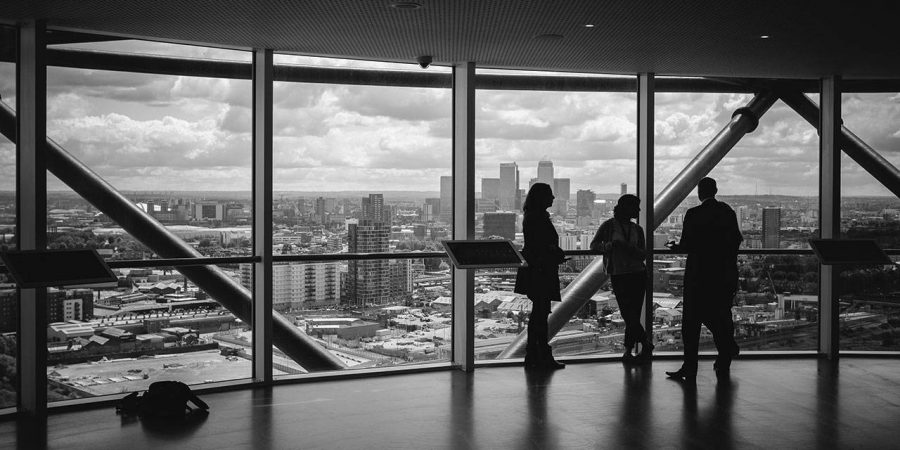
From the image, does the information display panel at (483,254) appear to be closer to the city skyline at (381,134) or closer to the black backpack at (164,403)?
the city skyline at (381,134)

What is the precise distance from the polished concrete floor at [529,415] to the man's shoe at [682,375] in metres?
0.09

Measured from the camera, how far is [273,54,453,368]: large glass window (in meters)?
7.65

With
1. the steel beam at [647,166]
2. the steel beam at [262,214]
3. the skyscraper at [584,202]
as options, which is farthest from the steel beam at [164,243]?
the steel beam at [647,166]

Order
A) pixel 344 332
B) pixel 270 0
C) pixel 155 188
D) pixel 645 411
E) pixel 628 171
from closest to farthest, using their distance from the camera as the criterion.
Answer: pixel 270 0 → pixel 645 411 → pixel 155 188 → pixel 344 332 → pixel 628 171

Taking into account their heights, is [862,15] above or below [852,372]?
above

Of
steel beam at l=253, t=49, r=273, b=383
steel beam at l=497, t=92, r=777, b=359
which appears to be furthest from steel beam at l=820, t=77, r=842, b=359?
steel beam at l=253, t=49, r=273, b=383

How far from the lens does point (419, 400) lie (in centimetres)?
674

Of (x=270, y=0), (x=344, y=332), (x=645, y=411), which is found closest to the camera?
(x=270, y=0)

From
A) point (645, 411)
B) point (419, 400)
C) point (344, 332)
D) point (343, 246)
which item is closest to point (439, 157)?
point (343, 246)

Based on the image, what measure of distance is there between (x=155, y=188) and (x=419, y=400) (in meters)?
2.98

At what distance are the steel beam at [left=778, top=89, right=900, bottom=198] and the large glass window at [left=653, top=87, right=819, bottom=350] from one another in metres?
0.10

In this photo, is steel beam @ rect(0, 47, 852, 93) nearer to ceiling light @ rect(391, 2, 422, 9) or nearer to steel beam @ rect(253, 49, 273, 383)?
steel beam @ rect(253, 49, 273, 383)

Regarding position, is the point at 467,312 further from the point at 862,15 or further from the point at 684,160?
the point at 862,15

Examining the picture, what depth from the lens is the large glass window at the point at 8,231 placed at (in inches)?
250
